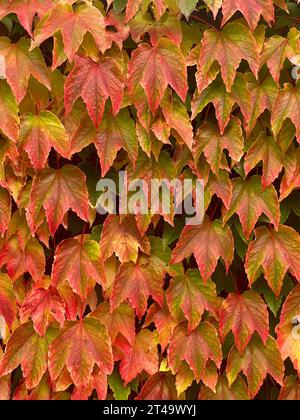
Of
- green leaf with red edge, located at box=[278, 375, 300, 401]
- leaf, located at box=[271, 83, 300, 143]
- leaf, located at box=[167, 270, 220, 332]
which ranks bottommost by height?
green leaf with red edge, located at box=[278, 375, 300, 401]

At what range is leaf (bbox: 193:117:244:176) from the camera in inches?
53.4

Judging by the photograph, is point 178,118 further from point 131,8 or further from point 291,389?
point 291,389

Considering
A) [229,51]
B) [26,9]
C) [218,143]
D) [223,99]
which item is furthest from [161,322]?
[26,9]

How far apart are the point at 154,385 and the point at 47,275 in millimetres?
414

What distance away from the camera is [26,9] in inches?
50.4

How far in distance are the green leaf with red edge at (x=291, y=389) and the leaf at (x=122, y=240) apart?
1.74 ft

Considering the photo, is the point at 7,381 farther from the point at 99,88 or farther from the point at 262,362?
the point at 99,88

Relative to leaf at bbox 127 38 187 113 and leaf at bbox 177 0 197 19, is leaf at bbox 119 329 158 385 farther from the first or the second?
leaf at bbox 177 0 197 19

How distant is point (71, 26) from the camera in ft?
4.08

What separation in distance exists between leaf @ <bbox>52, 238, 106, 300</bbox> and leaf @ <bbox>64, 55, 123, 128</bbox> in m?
0.31

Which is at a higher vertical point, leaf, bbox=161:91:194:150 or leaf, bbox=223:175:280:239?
leaf, bbox=161:91:194:150

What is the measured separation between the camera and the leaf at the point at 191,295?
1.41 metres

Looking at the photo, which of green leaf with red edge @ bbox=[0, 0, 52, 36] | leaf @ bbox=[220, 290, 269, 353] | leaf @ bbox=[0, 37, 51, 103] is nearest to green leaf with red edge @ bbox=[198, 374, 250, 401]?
leaf @ bbox=[220, 290, 269, 353]

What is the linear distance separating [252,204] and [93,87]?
485mm
